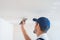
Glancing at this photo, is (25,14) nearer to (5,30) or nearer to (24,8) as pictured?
(24,8)

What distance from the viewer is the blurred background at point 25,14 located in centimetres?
209

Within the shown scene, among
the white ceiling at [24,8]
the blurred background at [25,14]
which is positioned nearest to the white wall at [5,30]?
the blurred background at [25,14]

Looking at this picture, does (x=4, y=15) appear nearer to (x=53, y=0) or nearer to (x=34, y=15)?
(x=34, y=15)

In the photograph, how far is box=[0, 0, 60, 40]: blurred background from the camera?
209 centimetres

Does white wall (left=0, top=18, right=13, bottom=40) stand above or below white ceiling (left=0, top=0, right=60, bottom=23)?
below

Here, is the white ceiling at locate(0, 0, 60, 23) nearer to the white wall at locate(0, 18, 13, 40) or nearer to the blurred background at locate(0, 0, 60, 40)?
the blurred background at locate(0, 0, 60, 40)

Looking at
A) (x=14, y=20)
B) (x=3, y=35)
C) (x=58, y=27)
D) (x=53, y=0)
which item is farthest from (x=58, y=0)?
(x=3, y=35)

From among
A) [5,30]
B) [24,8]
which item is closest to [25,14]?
[24,8]

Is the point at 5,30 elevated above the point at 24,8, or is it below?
below

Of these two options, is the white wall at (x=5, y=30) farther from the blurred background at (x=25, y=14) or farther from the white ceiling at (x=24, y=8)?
the white ceiling at (x=24, y=8)

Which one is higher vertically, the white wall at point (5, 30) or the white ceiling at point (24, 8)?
the white ceiling at point (24, 8)

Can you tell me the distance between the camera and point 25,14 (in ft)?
7.18

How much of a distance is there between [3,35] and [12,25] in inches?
9.2

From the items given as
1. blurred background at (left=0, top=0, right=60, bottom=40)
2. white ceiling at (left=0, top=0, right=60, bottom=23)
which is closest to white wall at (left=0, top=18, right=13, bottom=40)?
blurred background at (left=0, top=0, right=60, bottom=40)
